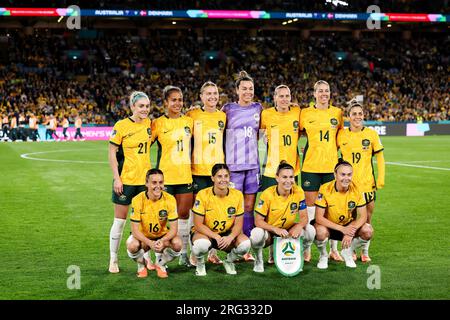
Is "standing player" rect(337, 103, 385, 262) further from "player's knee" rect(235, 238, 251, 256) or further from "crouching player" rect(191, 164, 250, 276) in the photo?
"player's knee" rect(235, 238, 251, 256)

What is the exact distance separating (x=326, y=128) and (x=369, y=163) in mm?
700

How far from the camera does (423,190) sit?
40.3 feet

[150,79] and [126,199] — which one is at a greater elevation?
[150,79]

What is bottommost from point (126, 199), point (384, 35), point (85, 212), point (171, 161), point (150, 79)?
point (85, 212)

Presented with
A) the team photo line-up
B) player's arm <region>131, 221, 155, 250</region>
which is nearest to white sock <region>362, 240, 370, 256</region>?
the team photo line-up

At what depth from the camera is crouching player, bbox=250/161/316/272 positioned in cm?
614

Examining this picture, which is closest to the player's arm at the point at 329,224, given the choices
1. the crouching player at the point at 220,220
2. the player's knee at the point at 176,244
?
the crouching player at the point at 220,220

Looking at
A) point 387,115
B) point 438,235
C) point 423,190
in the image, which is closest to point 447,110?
point 387,115

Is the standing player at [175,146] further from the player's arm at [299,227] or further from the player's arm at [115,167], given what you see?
the player's arm at [299,227]

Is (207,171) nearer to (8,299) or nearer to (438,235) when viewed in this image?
(8,299)

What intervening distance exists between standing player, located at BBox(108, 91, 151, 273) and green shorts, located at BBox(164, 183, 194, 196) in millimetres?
269

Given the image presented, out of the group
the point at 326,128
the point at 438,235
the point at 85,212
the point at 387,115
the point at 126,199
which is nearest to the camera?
the point at 126,199

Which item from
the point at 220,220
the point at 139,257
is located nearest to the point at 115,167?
the point at 139,257

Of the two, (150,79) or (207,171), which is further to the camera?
(150,79)
